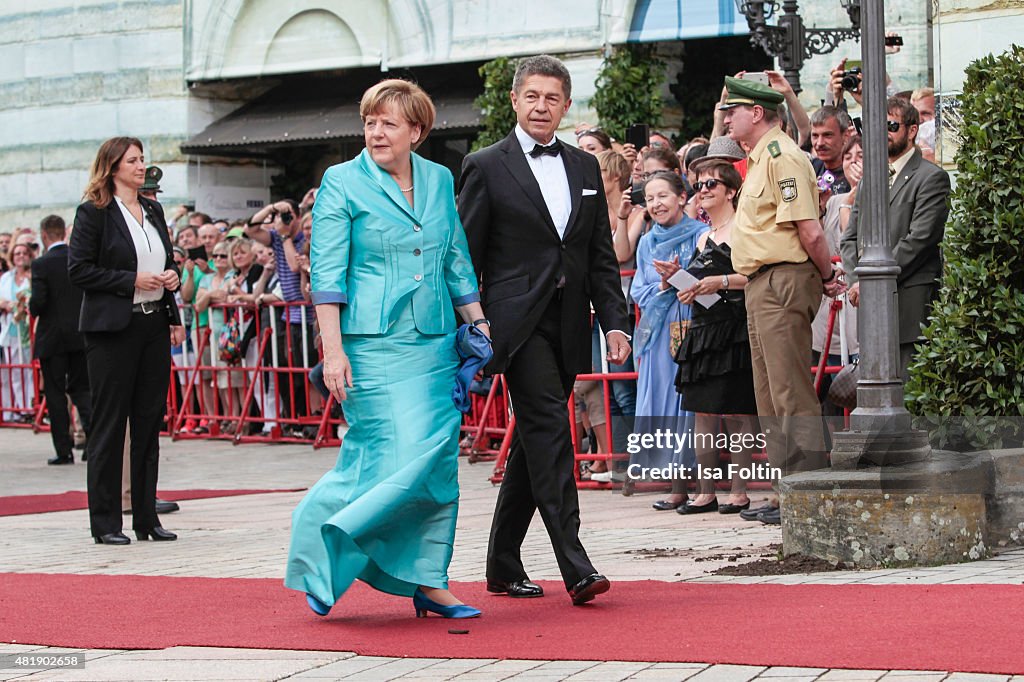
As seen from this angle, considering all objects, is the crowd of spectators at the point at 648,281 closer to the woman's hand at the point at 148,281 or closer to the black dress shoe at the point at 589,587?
the woman's hand at the point at 148,281

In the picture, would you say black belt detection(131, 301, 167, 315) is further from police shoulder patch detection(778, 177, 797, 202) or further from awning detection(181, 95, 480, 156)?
awning detection(181, 95, 480, 156)

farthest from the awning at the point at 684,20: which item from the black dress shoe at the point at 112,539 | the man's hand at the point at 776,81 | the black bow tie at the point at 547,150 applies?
the black bow tie at the point at 547,150

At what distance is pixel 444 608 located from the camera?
5984 millimetres

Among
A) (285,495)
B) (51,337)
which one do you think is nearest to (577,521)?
(285,495)

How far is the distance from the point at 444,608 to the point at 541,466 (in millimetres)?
671

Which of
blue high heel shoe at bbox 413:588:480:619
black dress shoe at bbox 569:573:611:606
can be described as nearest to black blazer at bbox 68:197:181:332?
blue high heel shoe at bbox 413:588:480:619

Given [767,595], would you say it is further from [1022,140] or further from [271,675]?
[1022,140]

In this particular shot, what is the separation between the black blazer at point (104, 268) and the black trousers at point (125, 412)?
8 cm

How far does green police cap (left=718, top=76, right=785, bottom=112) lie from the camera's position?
27.8 feet

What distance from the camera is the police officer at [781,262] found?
8.32 meters

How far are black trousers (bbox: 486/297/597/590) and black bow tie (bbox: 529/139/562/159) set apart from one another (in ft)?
1.96

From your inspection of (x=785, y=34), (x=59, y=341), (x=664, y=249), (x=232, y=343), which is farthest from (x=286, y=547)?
(x=232, y=343)

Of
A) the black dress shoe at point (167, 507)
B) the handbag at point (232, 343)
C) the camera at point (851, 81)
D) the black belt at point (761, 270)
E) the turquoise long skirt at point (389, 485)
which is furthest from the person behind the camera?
the handbag at point (232, 343)

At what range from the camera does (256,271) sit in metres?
15.4
